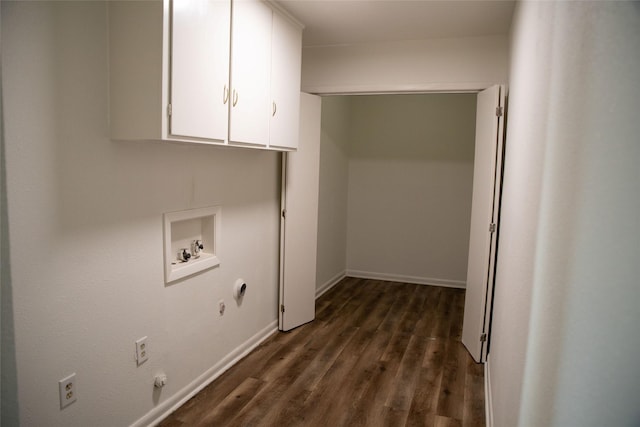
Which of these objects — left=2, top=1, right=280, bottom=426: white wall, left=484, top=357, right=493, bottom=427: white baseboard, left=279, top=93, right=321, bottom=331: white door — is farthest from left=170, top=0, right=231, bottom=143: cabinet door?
left=484, top=357, right=493, bottom=427: white baseboard

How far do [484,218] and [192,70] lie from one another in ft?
7.36

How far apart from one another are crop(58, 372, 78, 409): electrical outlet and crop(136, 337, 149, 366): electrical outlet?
0.36 metres

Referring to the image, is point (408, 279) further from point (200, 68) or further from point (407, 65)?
point (200, 68)

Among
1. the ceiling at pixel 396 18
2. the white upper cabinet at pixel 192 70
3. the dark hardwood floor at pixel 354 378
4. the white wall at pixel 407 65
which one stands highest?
the ceiling at pixel 396 18

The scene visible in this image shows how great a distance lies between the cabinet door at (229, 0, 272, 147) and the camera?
246 centimetres

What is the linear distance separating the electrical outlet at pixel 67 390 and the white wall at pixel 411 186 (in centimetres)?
406

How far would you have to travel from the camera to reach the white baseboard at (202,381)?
→ 2.42 m

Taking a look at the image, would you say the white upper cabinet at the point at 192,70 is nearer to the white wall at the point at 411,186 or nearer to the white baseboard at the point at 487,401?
the white baseboard at the point at 487,401

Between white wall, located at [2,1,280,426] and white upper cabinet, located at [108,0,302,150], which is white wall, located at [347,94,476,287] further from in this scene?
white wall, located at [2,1,280,426]

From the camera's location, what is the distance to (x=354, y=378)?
119 inches

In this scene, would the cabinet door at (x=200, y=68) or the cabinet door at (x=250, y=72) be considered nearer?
the cabinet door at (x=200, y=68)

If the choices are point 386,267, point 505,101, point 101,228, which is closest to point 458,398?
point 505,101

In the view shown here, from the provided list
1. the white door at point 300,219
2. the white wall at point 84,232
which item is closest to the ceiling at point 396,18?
the white door at point 300,219

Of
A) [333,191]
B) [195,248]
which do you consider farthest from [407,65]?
[195,248]
